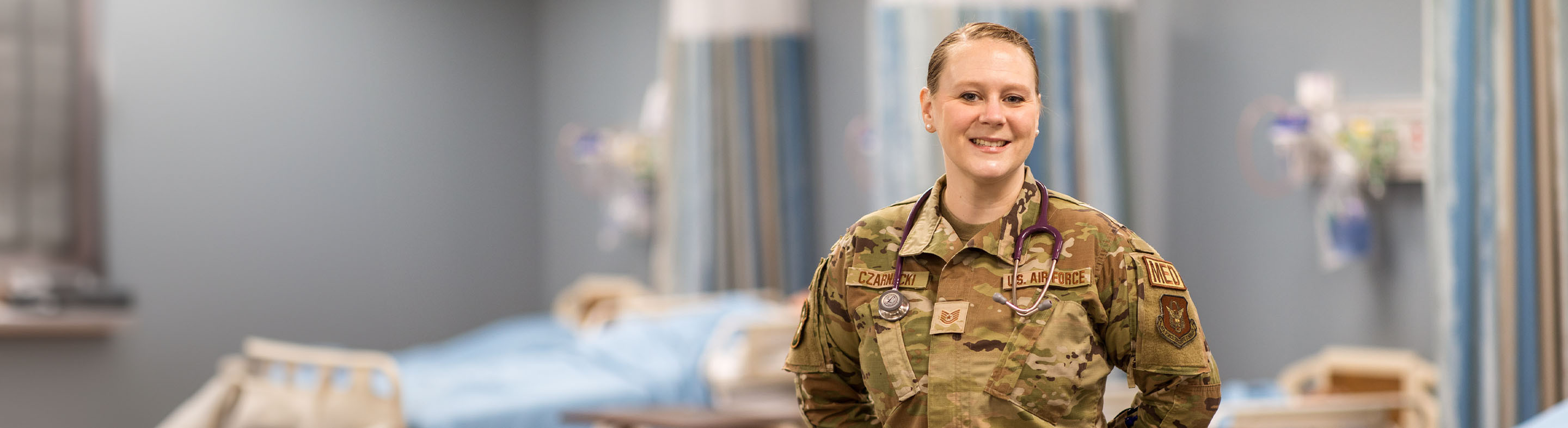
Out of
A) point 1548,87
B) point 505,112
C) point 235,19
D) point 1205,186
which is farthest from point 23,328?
point 1548,87

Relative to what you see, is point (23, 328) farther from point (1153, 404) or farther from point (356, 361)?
point (1153, 404)

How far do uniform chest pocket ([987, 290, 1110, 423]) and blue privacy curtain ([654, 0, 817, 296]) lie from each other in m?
3.77

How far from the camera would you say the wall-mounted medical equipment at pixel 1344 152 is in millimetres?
3434

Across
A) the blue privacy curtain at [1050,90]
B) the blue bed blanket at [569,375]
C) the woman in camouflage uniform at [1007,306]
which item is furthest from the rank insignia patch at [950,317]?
the blue bed blanket at [569,375]

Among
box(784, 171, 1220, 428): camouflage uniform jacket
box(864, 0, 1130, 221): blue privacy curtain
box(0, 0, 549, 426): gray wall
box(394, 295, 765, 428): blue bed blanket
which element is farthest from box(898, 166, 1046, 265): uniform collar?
box(0, 0, 549, 426): gray wall

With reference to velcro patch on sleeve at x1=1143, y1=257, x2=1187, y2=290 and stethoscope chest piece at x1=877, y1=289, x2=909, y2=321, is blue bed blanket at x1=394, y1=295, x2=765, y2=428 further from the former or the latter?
velcro patch on sleeve at x1=1143, y1=257, x2=1187, y2=290

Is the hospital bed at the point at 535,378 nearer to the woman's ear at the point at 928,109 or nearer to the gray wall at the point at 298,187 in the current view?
the gray wall at the point at 298,187

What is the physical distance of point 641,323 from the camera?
4.48 meters

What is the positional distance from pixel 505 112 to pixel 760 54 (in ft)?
7.00

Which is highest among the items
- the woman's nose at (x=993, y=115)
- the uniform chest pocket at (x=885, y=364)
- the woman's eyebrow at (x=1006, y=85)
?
the woman's eyebrow at (x=1006, y=85)

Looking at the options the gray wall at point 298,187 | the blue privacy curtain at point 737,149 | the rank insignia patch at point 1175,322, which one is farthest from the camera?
the gray wall at point 298,187

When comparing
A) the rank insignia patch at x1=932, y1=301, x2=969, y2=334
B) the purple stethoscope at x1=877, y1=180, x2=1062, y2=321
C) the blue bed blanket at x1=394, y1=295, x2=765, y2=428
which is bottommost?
the blue bed blanket at x1=394, y1=295, x2=765, y2=428

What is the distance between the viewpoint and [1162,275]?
4.05 ft

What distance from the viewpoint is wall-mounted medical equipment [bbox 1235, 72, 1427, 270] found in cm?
343
